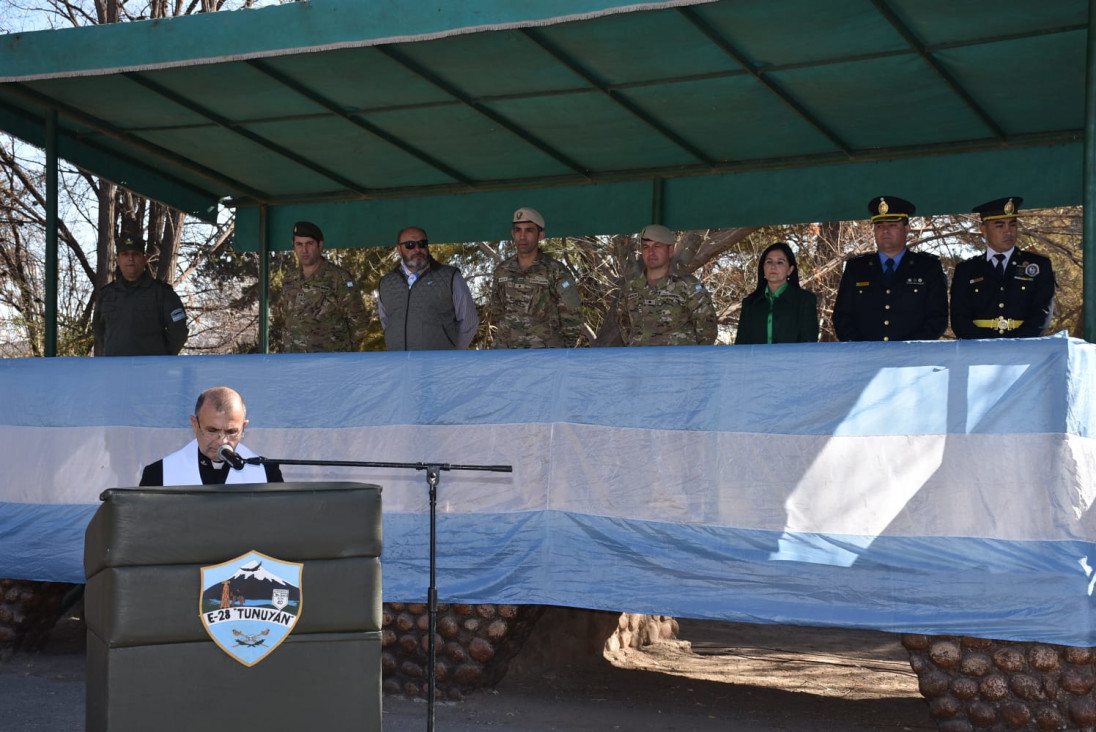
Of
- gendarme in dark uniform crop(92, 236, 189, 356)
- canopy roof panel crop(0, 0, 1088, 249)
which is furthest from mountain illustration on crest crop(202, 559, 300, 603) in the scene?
gendarme in dark uniform crop(92, 236, 189, 356)

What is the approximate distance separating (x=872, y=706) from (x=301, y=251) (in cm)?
419

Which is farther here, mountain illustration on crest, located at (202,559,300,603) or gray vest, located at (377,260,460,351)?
gray vest, located at (377,260,460,351)

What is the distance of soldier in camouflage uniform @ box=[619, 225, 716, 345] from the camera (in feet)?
21.7

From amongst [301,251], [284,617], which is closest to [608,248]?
[301,251]

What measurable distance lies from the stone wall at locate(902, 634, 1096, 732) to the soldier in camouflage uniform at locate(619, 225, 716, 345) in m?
2.16

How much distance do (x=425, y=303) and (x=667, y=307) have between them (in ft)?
4.53

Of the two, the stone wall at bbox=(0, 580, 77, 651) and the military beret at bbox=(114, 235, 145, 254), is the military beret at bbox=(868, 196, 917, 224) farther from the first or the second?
the stone wall at bbox=(0, 580, 77, 651)

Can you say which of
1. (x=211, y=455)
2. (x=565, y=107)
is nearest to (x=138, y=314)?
(x=565, y=107)

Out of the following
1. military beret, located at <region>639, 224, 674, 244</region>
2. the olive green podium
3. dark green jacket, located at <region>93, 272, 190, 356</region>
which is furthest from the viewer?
dark green jacket, located at <region>93, 272, 190, 356</region>

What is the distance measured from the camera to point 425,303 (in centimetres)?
708

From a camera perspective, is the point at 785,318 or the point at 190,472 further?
the point at 785,318

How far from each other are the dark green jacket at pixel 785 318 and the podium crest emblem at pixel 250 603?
146 inches

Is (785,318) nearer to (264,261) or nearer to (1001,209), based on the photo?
A: (1001,209)

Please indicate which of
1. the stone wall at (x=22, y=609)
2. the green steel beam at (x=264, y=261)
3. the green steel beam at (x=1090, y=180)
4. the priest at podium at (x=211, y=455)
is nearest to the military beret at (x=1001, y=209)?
the green steel beam at (x=1090, y=180)
